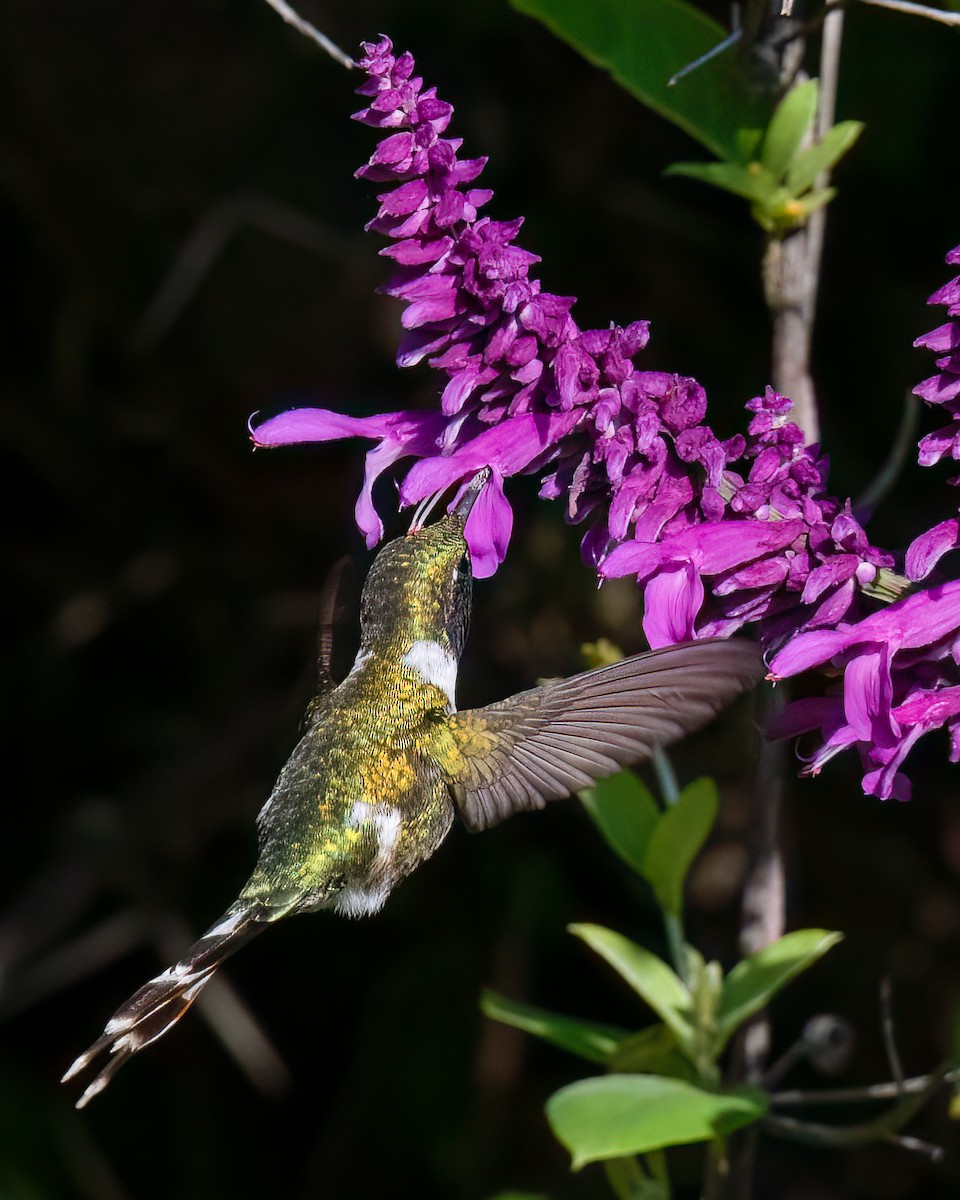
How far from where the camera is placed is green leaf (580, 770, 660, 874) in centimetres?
181

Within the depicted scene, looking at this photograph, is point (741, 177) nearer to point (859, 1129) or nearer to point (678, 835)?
point (678, 835)

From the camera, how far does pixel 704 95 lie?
1688 mm

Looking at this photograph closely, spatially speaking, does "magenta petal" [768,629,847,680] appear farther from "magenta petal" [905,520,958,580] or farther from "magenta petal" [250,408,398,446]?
"magenta petal" [250,408,398,446]

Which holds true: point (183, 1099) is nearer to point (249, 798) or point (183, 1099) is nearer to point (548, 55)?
point (249, 798)

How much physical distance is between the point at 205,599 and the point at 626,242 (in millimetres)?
1483

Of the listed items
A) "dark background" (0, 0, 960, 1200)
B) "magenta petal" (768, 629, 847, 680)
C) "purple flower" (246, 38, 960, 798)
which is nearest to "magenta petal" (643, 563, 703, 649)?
"purple flower" (246, 38, 960, 798)

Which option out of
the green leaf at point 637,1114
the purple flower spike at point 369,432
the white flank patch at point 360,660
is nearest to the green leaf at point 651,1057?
the green leaf at point 637,1114

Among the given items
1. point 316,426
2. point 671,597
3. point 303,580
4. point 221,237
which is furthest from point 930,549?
point 303,580

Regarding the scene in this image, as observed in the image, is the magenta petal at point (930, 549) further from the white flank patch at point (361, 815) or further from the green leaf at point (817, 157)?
the white flank patch at point (361, 815)

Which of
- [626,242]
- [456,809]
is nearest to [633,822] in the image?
[456,809]

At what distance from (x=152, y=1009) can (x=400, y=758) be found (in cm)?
47

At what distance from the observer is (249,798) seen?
3527 mm

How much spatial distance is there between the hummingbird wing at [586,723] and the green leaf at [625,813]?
0.56ft

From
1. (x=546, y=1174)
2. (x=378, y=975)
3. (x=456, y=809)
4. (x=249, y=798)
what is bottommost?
(x=546, y=1174)
